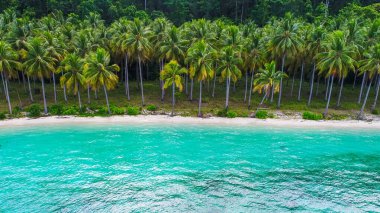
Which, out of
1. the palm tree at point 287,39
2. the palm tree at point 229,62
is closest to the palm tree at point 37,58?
the palm tree at point 229,62

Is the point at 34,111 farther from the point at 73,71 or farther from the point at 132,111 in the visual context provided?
the point at 132,111

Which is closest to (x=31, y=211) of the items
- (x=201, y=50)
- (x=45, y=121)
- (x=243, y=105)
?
(x=45, y=121)

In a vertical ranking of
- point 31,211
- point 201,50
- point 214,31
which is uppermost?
point 214,31

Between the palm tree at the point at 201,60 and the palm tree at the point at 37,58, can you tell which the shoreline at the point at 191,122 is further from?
the palm tree at the point at 37,58

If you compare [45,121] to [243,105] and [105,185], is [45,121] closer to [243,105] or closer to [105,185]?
[105,185]

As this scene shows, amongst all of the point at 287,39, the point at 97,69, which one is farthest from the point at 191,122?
the point at 287,39

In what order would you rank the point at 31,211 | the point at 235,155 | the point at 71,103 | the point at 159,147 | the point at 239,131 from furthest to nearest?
the point at 71,103 → the point at 239,131 → the point at 159,147 → the point at 235,155 → the point at 31,211
